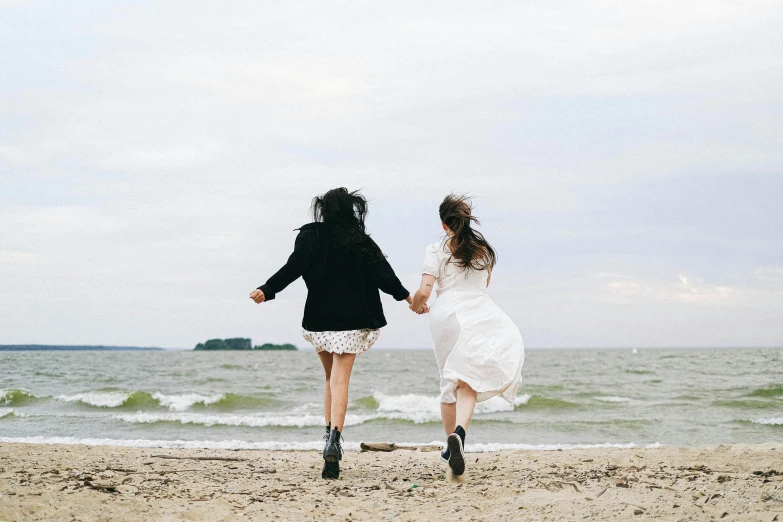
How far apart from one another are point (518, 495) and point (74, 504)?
9.72 feet

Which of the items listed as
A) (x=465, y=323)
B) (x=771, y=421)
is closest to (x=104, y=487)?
(x=465, y=323)

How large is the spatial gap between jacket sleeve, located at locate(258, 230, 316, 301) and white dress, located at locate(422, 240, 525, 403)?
979mm

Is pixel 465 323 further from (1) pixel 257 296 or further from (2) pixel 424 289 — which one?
(1) pixel 257 296

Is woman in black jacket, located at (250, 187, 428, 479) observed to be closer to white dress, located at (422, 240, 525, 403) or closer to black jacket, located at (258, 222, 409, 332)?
black jacket, located at (258, 222, 409, 332)

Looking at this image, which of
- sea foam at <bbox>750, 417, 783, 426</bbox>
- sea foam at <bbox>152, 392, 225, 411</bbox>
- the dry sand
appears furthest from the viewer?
sea foam at <bbox>152, 392, 225, 411</bbox>

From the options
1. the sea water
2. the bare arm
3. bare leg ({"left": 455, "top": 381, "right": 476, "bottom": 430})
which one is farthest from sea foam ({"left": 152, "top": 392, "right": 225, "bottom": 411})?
bare leg ({"left": 455, "top": 381, "right": 476, "bottom": 430})

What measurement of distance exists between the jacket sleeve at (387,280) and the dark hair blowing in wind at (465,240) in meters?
0.53

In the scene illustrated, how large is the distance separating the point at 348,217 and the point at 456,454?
2.11 meters

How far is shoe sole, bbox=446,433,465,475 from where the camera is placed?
16.4ft

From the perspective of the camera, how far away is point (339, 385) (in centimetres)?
544

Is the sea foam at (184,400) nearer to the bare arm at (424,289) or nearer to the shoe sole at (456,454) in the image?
the bare arm at (424,289)

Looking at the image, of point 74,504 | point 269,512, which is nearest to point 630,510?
point 269,512

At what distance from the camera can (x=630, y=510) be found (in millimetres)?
4008

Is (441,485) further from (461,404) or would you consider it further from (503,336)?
(503,336)
